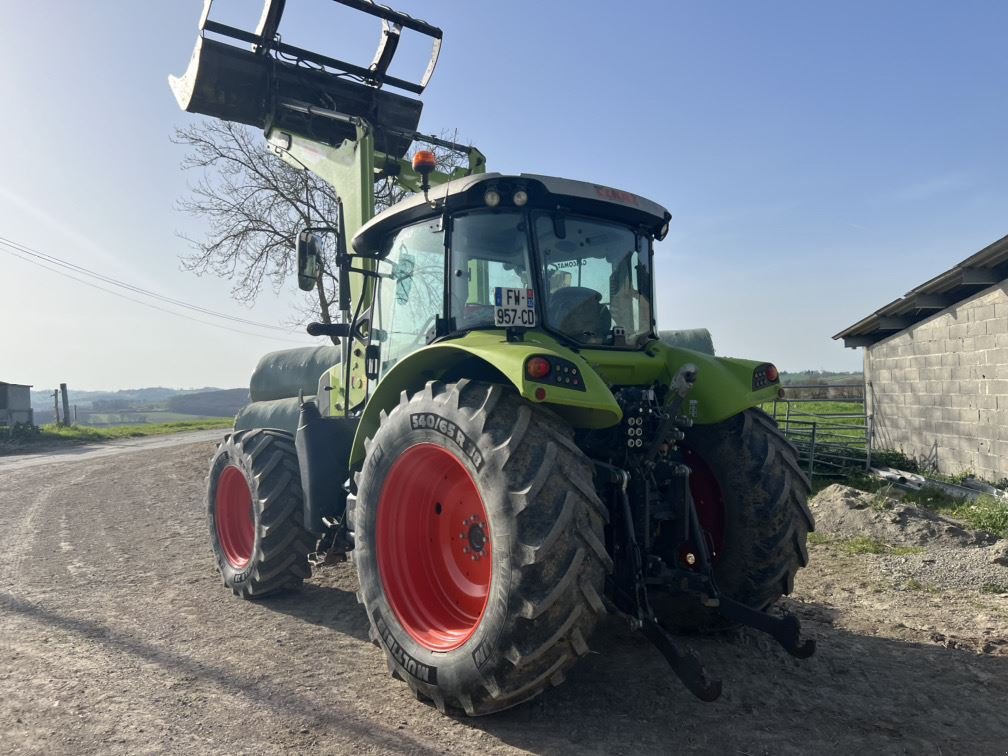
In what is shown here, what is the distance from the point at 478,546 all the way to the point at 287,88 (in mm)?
4492

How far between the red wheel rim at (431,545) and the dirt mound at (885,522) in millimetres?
4994

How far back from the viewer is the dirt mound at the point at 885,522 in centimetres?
689

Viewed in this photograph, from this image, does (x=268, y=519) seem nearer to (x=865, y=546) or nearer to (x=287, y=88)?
(x=287, y=88)

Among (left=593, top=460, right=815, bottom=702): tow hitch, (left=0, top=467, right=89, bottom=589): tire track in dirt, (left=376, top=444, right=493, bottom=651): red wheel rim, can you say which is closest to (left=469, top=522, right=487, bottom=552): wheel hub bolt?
(left=376, top=444, right=493, bottom=651): red wheel rim

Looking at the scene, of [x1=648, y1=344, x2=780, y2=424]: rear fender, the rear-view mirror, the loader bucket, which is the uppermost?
the loader bucket

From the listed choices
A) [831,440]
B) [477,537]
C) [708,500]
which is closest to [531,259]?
[477,537]

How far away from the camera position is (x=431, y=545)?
158 inches

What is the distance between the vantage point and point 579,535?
311cm

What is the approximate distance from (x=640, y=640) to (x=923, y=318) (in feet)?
34.7

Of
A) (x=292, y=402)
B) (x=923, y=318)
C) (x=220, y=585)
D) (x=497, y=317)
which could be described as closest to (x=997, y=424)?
(x=923, y=318)

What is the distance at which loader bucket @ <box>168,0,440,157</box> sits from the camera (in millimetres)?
5949

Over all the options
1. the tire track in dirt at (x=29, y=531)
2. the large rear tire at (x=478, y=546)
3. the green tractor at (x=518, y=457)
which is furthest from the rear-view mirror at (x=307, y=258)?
the tire track in dirt at (x=29, y=531)

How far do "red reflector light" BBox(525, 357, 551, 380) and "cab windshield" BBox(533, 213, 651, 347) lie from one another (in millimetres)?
773

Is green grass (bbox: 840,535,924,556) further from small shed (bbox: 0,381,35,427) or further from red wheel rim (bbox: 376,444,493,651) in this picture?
small shed (bbox: 0,381,35,427)
